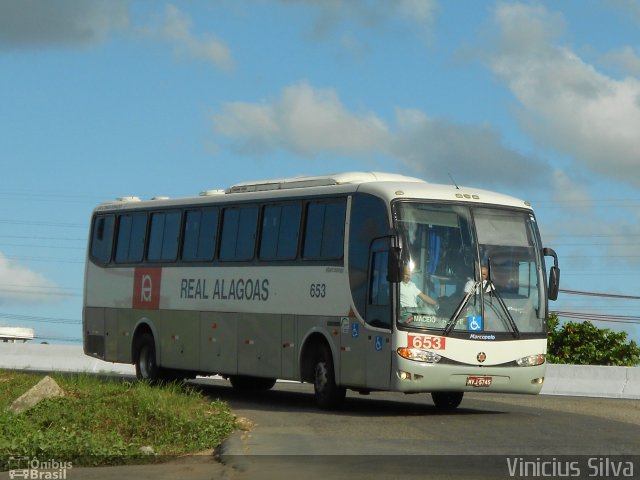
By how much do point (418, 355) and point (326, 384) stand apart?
225 centimetres

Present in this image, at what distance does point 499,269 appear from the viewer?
69.6 feet

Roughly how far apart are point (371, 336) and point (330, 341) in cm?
125

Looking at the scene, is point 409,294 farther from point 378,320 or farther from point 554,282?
point 554,282

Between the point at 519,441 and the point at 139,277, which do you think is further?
the point at 139,277

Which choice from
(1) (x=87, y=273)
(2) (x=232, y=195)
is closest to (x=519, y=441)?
(2) (x=232, y=195)

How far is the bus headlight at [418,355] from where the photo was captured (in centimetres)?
2037

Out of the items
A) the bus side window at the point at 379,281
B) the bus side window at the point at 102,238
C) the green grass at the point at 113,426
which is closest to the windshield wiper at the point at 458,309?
the bus side window at the point at 379,281

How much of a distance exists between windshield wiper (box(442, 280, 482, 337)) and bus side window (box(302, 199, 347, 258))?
7.25 ft

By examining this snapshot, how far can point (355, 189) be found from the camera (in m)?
22.0

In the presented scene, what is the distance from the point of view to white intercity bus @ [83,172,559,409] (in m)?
20.6

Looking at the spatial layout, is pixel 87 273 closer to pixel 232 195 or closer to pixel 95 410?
pixel 232 195

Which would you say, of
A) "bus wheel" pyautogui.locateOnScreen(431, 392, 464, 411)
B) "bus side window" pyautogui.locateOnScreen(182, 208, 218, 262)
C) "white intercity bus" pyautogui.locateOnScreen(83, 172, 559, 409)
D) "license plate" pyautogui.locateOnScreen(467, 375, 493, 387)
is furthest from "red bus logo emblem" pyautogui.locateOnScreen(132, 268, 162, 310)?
"license plate" pyautogui.locateOnScreen(467, 375, 493, 387)

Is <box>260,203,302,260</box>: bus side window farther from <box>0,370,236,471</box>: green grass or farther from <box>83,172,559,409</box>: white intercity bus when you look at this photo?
<box>0,370,236,471</box>: green grass

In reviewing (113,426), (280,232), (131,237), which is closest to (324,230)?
(280,232)
